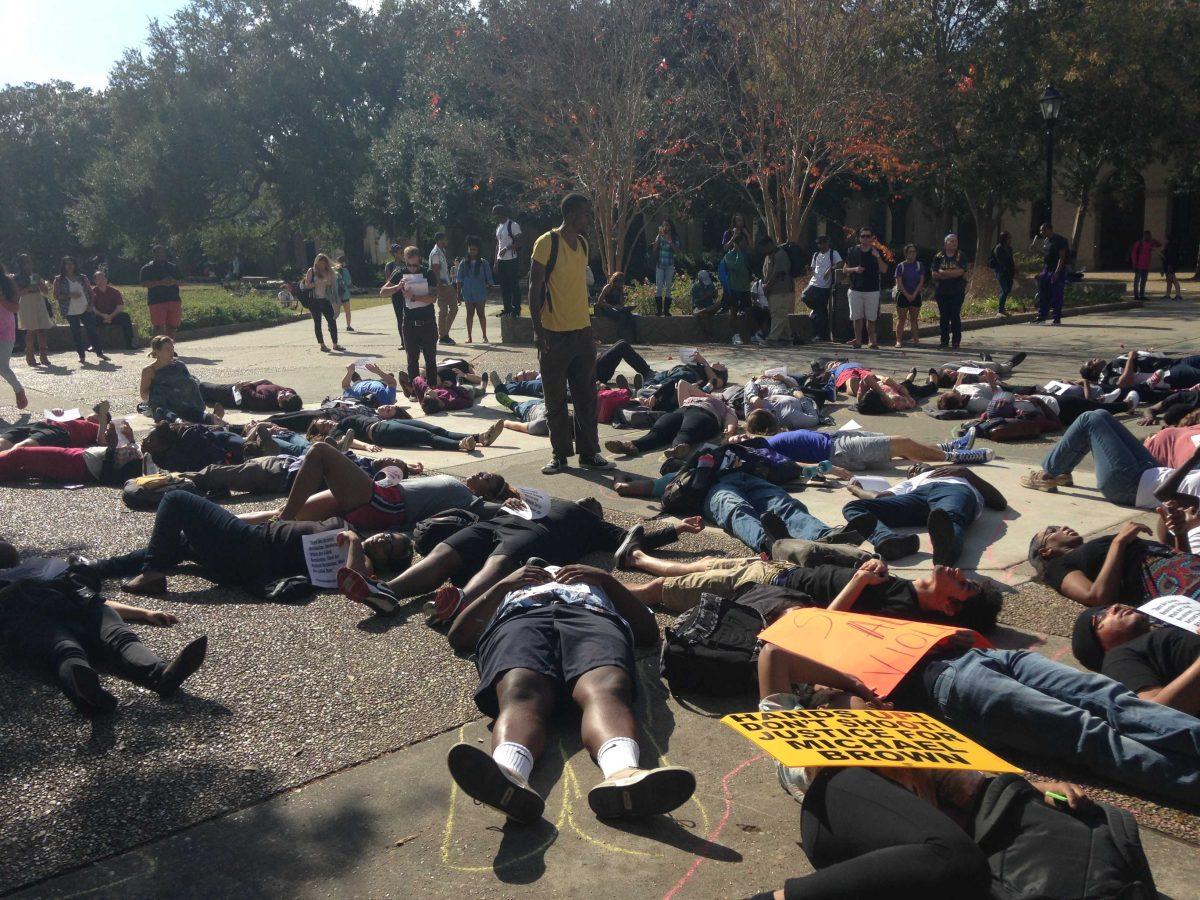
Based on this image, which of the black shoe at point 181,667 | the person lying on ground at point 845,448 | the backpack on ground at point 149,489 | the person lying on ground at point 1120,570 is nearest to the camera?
the black shoe at point 181,667

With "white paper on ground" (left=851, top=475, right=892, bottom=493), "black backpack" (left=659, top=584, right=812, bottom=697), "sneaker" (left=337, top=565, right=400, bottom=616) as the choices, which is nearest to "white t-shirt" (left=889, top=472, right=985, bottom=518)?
"white paper on ground" (left=851, top=475, right=892, bottom=493)

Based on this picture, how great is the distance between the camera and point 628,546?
6070 millimetres

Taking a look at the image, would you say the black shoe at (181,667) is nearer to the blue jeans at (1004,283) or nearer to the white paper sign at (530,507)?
the white paper sign at (530,507)

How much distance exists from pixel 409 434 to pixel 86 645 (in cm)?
534

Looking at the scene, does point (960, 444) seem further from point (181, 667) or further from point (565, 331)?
point (181, 667)

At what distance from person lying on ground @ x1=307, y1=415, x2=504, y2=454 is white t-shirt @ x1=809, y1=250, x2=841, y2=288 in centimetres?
752

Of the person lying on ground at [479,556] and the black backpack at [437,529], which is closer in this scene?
the person lying on ground at [479,556]

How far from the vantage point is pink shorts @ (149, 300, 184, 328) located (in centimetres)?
1705

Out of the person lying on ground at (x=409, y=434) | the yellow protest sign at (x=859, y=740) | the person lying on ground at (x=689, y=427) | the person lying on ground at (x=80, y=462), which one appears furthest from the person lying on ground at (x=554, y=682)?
the person lying on ground at (x=80, y=462)

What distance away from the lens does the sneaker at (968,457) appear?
8.37 m

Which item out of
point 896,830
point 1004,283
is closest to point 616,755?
point 896,830

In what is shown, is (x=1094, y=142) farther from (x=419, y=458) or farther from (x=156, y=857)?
(x=156, y=857)

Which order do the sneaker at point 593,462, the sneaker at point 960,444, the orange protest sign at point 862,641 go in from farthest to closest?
the sneaker at point 593,462 → the sneaker at point 960,444 → the orange protest sign at point 862,641

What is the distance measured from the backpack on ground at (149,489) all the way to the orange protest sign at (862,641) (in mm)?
5332
